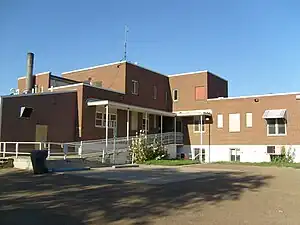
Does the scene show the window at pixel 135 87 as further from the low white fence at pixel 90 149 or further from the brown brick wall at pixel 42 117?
the brown brick wall at pixel 42 117

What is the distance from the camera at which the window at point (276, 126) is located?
32688 mm

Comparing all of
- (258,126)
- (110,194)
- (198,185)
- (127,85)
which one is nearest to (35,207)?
(110,194)

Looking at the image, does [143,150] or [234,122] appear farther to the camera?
[234,122]

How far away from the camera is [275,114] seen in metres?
32.6

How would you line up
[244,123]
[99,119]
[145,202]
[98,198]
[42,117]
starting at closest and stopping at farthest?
[145,202] < [98,198] < [42,117] < [99,119] < [244,123]

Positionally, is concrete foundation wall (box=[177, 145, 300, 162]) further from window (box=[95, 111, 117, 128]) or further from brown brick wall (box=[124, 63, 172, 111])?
window (box=[95, 111, 117, 128])

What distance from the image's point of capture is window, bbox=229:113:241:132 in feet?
116

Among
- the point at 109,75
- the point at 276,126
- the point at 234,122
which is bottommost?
the point at 276,126

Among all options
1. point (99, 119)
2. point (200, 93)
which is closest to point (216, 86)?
point (200, 93)

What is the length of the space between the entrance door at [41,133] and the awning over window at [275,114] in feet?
58.7

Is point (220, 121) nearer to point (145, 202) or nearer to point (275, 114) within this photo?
point (275, 114)

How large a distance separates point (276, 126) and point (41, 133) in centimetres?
1907

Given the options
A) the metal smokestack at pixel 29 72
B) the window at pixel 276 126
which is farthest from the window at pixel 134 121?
the window at pixel 276 126

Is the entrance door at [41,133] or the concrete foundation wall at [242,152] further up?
the entrance door at [41,133]
